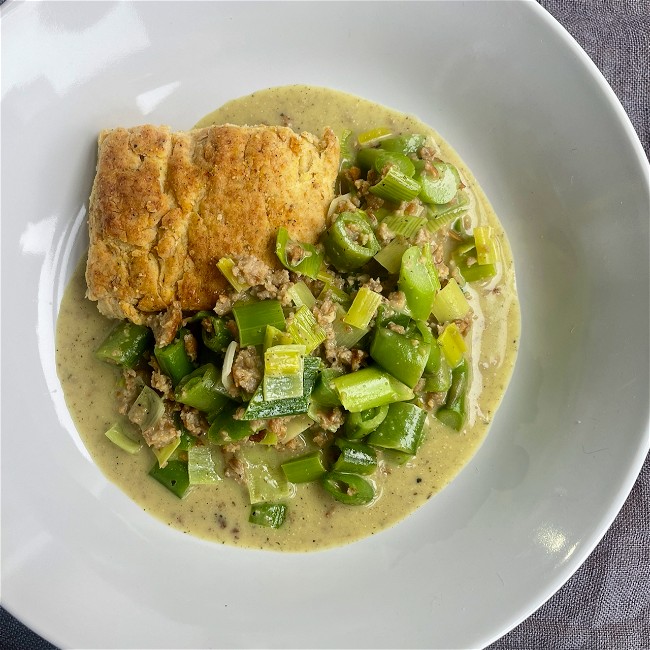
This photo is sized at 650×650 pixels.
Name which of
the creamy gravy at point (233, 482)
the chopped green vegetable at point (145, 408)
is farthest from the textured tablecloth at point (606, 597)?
the chopped green vegetable at point (145, 408)

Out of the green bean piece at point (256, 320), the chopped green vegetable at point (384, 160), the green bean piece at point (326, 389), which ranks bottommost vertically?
the green bean piece at point (326, 389)

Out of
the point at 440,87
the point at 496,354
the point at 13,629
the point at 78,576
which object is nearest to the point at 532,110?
the point at 440,87

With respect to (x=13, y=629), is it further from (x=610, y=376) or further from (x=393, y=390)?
(x=610, y=376)

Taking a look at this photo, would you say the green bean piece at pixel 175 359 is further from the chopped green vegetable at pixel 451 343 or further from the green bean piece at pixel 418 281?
the chopped green vegetable at pixel 451 343

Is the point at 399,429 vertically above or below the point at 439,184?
below

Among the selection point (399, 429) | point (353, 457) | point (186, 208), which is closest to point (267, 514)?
point (353, 457)

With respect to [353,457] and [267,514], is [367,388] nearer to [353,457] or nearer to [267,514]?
[353,457]

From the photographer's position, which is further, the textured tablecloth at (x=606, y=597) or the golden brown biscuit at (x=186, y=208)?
the textured tablecloth at (x=606, y=597)
